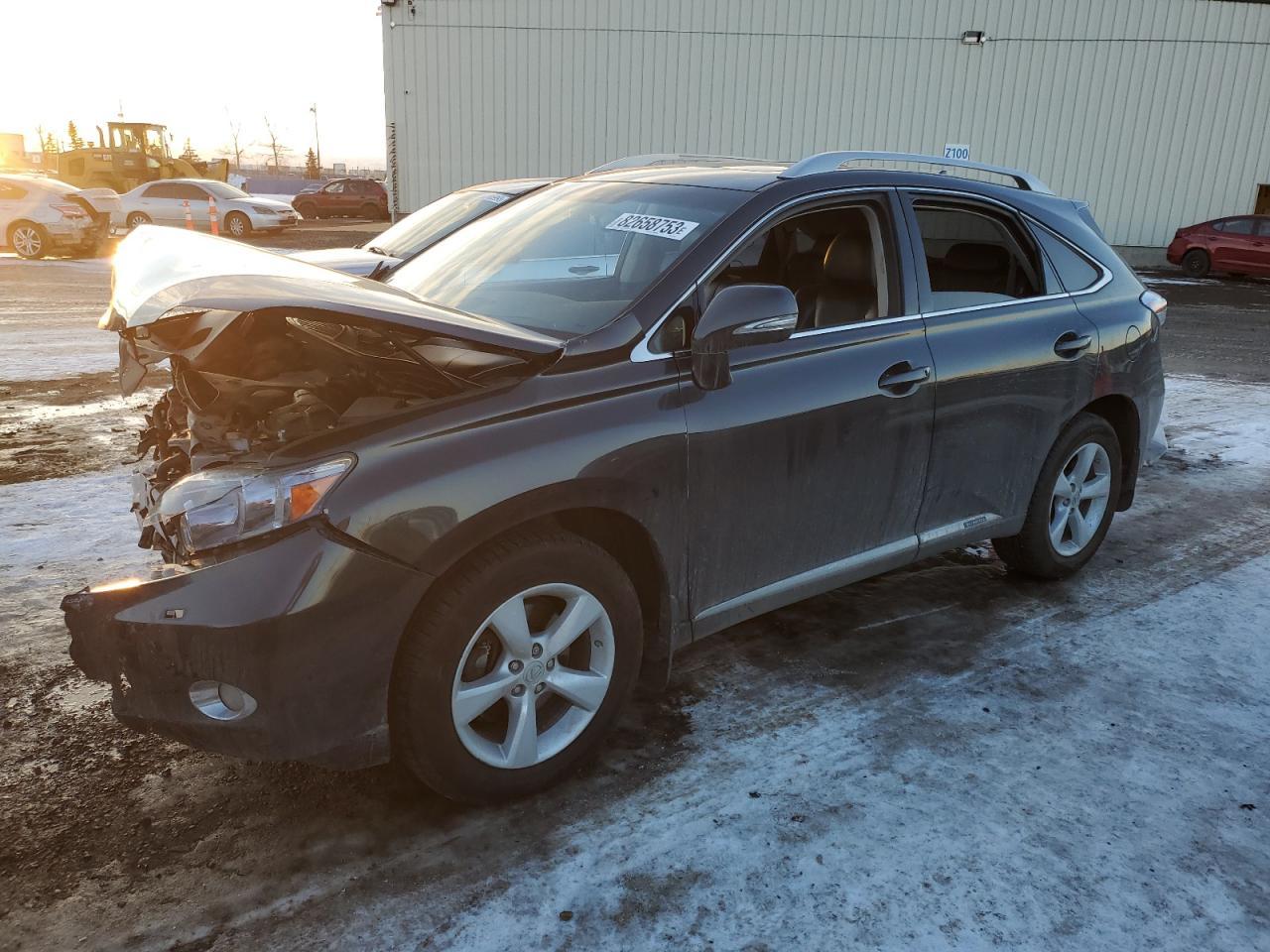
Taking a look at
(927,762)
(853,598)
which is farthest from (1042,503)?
(927,762)

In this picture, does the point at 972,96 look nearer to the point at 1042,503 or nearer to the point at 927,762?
the point at 1042,503

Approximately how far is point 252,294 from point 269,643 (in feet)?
2.67

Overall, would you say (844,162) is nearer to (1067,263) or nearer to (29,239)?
(1067,263)

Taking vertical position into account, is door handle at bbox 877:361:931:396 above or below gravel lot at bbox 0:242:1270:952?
above

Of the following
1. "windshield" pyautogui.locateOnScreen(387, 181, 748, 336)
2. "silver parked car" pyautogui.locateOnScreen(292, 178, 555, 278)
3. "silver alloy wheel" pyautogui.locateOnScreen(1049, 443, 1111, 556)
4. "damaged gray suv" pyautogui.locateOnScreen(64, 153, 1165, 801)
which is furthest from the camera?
"silver parked car" pyautogui.locateOnScreen(292, 178, 555, 278)

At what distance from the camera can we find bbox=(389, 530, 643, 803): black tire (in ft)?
8.15

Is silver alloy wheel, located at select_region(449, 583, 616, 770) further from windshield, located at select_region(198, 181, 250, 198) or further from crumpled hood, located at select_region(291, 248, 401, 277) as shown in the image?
windshield, located at select_region(198, 181, 250, 198)

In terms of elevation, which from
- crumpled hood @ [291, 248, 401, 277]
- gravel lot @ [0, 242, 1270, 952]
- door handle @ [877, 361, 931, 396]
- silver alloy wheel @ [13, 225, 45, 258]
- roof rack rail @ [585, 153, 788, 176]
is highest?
roof rack rail @ [585, 153, 788, 176]

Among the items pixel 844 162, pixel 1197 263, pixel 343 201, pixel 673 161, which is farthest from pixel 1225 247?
pixel 343 201

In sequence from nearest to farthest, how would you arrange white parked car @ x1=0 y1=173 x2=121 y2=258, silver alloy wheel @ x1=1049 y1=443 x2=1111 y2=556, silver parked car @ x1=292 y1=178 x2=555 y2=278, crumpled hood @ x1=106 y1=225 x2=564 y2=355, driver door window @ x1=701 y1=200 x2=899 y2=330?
crumpled hood @ x1=106 y1=225 x2=564 y2=355 < driver door window @ x1=701 y1=200 x2=899 y2=330 < silver alloy wheel @ x1=1049 y1=443 x2=1111 y2=556 < silver parked car @ x1=292 y1=178 x2=555 y2=278 < white parked car @ x1=0 y1=173 x2=121 y2=258

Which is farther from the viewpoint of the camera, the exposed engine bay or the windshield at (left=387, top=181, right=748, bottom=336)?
the windshield at (left=387, top=181, right=748, bottom=336)

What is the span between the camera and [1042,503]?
4203mm

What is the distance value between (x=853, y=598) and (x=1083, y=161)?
75.3 feet

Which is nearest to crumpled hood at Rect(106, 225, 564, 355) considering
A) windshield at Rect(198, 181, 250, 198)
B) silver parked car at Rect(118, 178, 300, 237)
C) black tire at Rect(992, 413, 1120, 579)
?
black tire at Rect(992, 413, 1120, 579)
